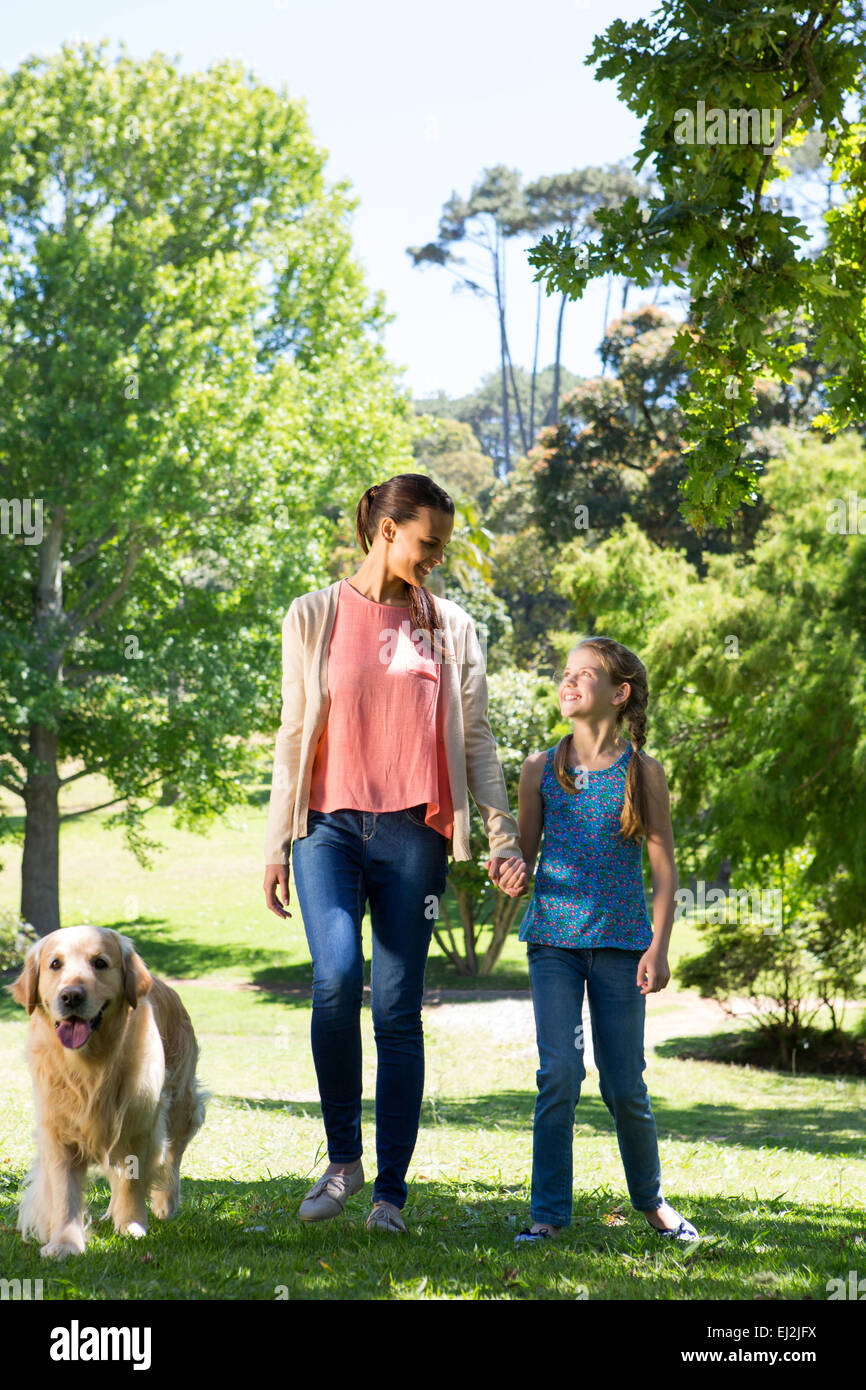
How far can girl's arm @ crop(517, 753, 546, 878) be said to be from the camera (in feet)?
13.9

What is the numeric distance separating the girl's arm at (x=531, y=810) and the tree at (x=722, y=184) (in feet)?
6.29

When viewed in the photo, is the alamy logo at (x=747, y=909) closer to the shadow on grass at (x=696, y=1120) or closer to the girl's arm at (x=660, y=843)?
the shadow on grass at (x=696, y=1120)

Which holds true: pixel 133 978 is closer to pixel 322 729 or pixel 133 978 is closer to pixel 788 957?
pixel 322 729

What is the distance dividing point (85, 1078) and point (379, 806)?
1182 mm

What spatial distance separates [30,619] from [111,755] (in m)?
Result: 2.70

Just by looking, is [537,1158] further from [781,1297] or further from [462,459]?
[462,459]

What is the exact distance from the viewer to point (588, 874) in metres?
4.11

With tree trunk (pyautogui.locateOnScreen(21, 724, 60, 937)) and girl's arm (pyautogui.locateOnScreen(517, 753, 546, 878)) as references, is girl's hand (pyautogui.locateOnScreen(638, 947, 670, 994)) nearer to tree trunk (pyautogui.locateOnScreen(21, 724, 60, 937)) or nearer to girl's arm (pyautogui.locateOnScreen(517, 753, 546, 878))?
girl's arm (pyautogui.locateOnScreen(517, 753, 546, 878))

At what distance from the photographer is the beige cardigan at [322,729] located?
3930 millimetres

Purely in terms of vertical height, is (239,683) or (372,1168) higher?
(239,683)

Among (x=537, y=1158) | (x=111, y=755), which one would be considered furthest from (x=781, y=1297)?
(x=111, y=755)

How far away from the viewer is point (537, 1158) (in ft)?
13.2

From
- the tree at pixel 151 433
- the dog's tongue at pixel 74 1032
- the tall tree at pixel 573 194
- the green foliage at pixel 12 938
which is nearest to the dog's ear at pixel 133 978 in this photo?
the dog's tongue at pixel 74 1032
